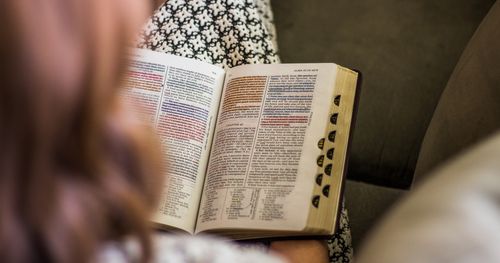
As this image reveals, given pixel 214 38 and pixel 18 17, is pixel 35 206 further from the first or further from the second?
pixel 214 38

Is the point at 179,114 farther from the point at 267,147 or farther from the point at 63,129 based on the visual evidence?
the point at 63,129

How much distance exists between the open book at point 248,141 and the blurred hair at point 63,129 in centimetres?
28

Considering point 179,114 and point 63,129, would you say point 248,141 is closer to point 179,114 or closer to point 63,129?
point 179,114

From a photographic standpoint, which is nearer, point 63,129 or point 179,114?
point 63,129

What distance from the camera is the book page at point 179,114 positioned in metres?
0.80

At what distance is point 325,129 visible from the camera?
30.9 inches

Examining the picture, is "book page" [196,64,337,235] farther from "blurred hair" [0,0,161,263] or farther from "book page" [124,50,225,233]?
"blurred hair" [0,0,161,263]

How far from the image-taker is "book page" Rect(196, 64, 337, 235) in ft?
2.49

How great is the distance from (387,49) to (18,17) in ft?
2.49

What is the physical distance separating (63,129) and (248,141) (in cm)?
40

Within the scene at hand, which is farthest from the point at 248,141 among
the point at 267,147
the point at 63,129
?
the point at 63,129

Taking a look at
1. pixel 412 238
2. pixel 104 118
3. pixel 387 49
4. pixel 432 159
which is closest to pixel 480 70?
pixel 432 159

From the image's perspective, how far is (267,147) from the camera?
0.79 m

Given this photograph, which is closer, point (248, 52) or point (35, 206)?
point (35, 206)
